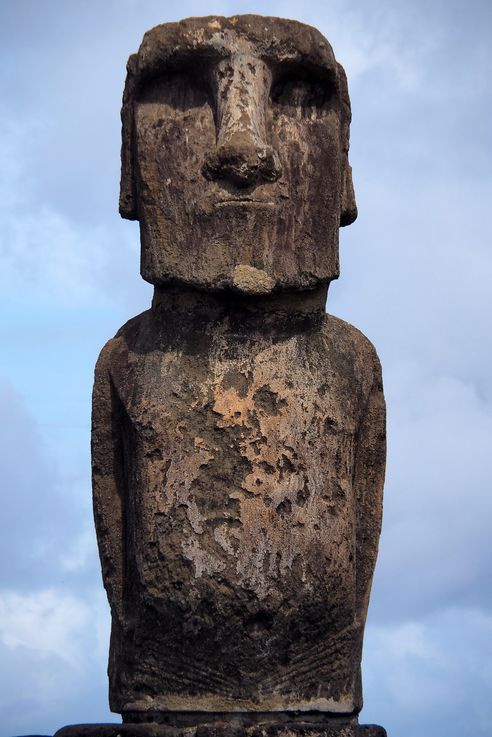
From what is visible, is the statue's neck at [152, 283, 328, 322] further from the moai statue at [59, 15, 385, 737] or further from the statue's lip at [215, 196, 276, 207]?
the statue's lip at [215, 196, 276, 207]

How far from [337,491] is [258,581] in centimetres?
52

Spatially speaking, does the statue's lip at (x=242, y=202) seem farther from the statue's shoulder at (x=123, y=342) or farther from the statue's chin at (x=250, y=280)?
the statue's shoulder at (x=123, y=342)

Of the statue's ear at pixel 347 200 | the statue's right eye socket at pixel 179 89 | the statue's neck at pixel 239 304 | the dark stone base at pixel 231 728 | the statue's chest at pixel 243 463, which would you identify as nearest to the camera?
the dark stone base at pixel 231 728

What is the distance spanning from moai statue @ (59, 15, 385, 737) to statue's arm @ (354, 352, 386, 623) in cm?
35

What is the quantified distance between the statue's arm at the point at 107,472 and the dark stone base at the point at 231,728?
72cm

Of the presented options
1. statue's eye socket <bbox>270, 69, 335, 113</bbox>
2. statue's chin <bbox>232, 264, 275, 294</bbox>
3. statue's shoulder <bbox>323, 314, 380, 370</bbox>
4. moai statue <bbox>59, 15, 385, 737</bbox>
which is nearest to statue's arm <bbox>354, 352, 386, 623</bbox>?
statue's shoulder <bbox>323, 314, 380, 370</bbox>

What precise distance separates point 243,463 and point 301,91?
1.61m

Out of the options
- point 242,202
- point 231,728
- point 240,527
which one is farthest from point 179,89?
point 231,728

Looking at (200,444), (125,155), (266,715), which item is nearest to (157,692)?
(266,715)

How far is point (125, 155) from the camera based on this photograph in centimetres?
754

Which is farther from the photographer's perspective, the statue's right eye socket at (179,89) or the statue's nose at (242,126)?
the statue's right eye socket at (179,89)

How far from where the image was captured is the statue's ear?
24.9ft

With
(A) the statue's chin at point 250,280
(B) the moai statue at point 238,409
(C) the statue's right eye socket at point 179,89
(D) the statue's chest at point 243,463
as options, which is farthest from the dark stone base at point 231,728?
(C) the statue's right eye socket at point 179,89

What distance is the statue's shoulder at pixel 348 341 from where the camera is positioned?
746 centimetres
